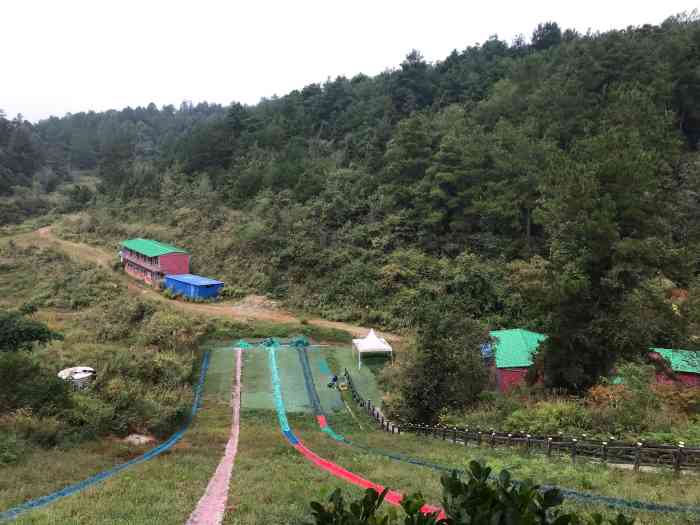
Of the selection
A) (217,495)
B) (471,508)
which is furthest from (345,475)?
(471,508)

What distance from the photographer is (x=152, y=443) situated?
14.0m

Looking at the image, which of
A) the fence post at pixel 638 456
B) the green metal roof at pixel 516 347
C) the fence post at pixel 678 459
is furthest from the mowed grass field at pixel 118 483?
the green metal roof at pixel 516 347

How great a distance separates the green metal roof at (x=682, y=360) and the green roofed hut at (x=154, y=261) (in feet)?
103

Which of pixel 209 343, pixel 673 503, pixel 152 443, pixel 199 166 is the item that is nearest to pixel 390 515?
pixel 673 503

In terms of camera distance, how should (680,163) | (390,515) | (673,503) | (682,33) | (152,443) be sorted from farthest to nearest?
(682,33) → (680,163) → (152,443) → (673,503) → (390,515)

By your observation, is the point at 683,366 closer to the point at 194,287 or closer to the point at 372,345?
the point at 372,345

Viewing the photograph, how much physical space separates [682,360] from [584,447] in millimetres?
10870

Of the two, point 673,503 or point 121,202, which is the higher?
point 121,202

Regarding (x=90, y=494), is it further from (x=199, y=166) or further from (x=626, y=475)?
(x=199, y=166)

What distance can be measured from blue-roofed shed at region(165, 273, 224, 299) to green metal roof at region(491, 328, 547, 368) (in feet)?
65.1

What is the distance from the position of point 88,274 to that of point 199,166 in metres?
18.9

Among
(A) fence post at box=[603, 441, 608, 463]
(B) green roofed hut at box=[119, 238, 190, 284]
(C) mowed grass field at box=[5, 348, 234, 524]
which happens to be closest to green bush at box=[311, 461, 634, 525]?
(C) mowed grass field at box=[5, 348, 234, 524]

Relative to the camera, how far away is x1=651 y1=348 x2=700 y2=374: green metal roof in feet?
57.7

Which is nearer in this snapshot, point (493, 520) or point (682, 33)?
point (493, 520)
